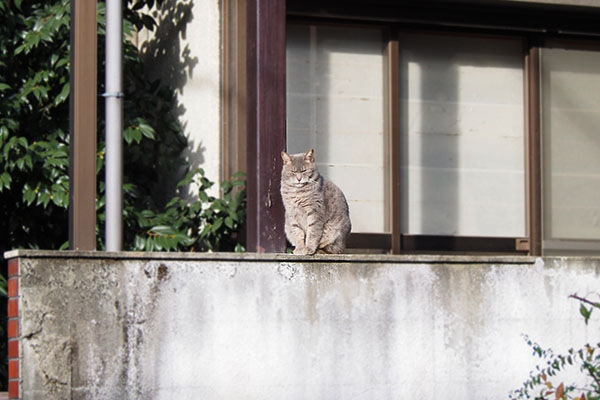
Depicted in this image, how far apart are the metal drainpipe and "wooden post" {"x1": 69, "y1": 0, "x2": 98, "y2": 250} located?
12cm

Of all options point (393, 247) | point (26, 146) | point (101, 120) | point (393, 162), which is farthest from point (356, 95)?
point (26, 146)

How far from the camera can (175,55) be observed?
24.7ft

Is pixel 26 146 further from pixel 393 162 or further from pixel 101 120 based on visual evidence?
pixel 393 162

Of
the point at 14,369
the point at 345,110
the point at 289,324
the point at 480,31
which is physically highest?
the point at 480,31

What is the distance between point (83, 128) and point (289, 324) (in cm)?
160

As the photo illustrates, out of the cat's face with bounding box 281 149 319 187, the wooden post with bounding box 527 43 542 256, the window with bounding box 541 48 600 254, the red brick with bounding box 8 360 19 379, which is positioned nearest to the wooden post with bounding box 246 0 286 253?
the cat's face with bounding box 281 149 319 187

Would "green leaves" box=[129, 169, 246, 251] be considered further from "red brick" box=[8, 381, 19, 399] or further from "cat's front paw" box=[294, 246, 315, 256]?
"red brick" box=[8, 381, 19, 399]

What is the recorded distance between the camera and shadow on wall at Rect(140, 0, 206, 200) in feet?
24.2

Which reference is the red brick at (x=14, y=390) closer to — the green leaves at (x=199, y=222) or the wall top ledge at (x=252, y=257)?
the wall top ledge at (x=252, y=257)

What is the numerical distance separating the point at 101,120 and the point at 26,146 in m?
0.82

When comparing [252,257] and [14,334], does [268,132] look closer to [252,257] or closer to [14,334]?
[252,257]

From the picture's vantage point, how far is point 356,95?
7.26m

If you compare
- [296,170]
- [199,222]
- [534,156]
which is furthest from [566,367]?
[199,222]

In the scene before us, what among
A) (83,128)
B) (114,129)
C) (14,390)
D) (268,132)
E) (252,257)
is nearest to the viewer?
(14,390)
